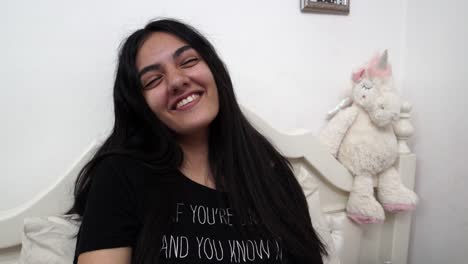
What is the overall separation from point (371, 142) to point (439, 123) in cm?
34

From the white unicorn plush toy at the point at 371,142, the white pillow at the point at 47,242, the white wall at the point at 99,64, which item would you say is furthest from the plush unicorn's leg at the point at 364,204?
the white pillow at the point at 47,242

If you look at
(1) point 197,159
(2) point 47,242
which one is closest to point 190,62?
(1) point 197,159

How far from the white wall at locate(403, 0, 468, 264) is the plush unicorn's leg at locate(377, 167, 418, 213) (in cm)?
17

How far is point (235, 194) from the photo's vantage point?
2.72 feet

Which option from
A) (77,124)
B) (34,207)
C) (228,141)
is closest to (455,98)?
(228,141)

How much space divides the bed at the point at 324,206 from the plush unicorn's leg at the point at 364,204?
1.3 inches

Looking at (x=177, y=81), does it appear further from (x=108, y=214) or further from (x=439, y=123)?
(x=439, y=123)

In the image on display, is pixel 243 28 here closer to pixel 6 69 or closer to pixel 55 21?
pixel 55 21

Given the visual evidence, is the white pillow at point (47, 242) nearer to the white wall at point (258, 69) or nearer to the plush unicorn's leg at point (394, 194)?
the white wall at point (258, 69)

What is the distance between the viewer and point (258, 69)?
44.1 inches

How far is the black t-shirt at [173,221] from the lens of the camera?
677mm

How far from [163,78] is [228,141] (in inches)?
11.3

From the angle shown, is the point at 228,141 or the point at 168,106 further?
the point at 228,141

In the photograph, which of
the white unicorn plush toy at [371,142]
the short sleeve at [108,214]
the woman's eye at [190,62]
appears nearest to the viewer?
the short sleeve at [108,214]
